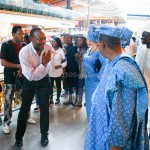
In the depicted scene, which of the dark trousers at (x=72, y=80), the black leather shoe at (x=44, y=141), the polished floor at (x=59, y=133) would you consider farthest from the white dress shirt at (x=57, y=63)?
the black leather shoe at (x=44, y=141)

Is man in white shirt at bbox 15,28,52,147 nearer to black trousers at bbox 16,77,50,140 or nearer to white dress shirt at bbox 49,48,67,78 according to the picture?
black trousers at bbox 16,77,50,140

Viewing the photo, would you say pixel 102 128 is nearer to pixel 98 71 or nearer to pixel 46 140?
pixel 98 71

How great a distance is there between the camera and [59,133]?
316cm

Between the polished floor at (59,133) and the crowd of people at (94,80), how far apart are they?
12cm

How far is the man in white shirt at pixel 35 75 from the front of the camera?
2438 mm

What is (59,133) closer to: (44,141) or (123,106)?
(44,141)

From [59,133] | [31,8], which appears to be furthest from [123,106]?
[31,8]

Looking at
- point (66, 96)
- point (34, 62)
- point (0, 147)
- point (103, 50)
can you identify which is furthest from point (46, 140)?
point (66, 96)

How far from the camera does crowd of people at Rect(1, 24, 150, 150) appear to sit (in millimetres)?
1193

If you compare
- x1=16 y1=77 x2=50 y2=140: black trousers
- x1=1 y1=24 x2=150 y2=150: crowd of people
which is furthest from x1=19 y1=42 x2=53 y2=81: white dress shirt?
x1=16 y1=77 x2=50 y2=140: black trousers

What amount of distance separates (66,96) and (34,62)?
2738 millimetres

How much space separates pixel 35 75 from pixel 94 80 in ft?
2.49

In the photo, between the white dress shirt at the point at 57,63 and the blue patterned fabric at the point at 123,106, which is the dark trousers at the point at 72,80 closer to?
the white dress shirt at the point at 57,63

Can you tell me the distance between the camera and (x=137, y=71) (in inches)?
48.4
